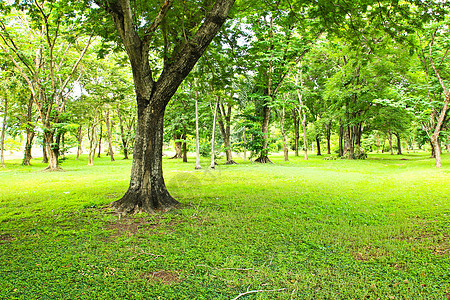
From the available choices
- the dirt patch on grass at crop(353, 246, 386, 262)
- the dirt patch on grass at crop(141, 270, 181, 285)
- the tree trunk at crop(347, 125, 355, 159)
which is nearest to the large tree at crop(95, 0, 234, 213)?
the dirt patch on grass at crop(141, 270, 181, 285)

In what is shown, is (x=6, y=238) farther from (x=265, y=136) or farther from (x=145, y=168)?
(x=265, y=136)

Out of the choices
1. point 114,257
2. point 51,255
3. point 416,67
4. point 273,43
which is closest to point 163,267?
point 114,257

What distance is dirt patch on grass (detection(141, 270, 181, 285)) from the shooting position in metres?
2.59

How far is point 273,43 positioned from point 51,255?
16.8 meters

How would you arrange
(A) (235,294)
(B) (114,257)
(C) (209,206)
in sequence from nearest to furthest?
(A) (235,294)
(B) (114,257)
(C) (209,206)

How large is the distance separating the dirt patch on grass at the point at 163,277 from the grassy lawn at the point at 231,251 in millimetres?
11

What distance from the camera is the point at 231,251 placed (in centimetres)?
329

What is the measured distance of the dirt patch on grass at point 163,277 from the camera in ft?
8.51

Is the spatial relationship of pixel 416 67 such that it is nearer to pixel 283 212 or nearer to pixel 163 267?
pixel 283 212

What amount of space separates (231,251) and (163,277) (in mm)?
966

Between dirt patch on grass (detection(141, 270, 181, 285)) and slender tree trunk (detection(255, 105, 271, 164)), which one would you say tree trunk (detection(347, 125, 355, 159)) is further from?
dirt patch on grass (detection(141, 270, 181, 285))

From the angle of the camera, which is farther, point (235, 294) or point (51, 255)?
point (51, 255)

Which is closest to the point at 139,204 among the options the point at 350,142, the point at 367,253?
the point at 367,253

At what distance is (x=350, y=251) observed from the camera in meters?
3.23
